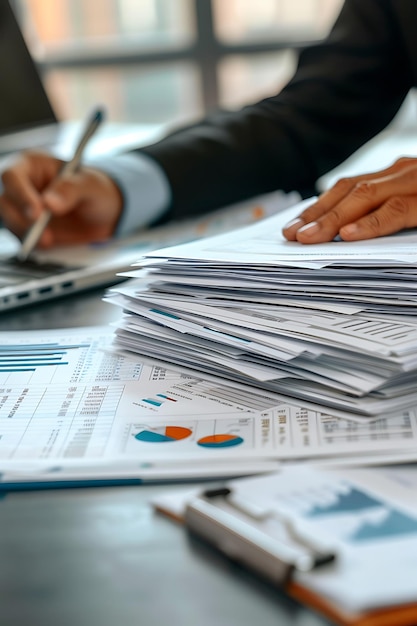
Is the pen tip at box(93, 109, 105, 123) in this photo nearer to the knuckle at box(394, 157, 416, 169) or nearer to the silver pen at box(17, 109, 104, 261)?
the silver pen at box(17, 109, 104, 261)

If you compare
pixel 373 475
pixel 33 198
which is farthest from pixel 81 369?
pixel 33 198

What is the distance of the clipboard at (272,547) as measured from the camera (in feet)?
1.28

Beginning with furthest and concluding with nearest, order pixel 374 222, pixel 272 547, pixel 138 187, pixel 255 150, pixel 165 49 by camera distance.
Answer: pixel 165 49 → pixel 255 150 → pixel 138 187 → pixel 374 222 → pixel 272 547

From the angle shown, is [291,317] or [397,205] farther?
[397,205]

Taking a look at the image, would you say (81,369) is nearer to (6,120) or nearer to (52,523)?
(52,523)

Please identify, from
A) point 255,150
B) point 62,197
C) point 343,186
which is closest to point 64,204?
point 62,197

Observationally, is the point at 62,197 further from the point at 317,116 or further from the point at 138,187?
the point at 317,116

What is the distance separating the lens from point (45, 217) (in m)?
1.23

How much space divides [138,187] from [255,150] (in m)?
0.23

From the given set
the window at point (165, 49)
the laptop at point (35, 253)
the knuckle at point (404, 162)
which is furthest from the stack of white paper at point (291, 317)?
the window at point (165, 49)

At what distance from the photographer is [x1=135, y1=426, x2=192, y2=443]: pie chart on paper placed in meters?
0.61

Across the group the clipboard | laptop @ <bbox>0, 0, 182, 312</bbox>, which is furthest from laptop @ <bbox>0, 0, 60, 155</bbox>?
the clipboard

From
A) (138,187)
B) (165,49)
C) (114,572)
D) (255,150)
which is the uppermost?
(165,49)

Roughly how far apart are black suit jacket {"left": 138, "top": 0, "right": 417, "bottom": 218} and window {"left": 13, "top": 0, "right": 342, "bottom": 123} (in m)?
2.98
